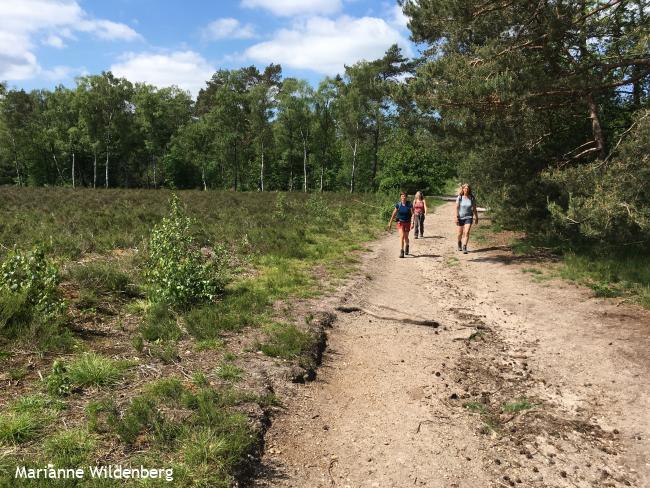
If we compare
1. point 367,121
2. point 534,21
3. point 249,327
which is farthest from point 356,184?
point 249,327

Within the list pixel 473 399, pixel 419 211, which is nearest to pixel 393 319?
pixel 473 399

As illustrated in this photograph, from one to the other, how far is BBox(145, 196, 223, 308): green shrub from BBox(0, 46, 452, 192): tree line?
30771mm

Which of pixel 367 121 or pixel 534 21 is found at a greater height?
pixel 367 121

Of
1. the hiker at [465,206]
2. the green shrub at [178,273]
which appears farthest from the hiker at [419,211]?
the green shrub at [178,273]

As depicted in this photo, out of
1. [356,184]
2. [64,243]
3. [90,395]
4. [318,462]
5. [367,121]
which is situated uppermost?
[367,121]

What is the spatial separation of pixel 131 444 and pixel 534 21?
11458mm

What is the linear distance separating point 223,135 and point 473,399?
51.1m

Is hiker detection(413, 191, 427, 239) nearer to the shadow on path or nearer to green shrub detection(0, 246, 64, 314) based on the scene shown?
the shadow on path

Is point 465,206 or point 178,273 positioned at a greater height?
point 465,206

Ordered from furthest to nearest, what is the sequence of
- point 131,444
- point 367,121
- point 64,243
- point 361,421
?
point 367,121, point 64,243, point 361,421, point 131,444

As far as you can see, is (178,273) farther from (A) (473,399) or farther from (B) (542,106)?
(B) (542,106)

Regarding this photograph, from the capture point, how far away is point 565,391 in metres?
5.35

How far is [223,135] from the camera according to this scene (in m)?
52.0

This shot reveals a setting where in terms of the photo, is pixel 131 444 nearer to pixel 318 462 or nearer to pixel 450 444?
pixel 318 462
